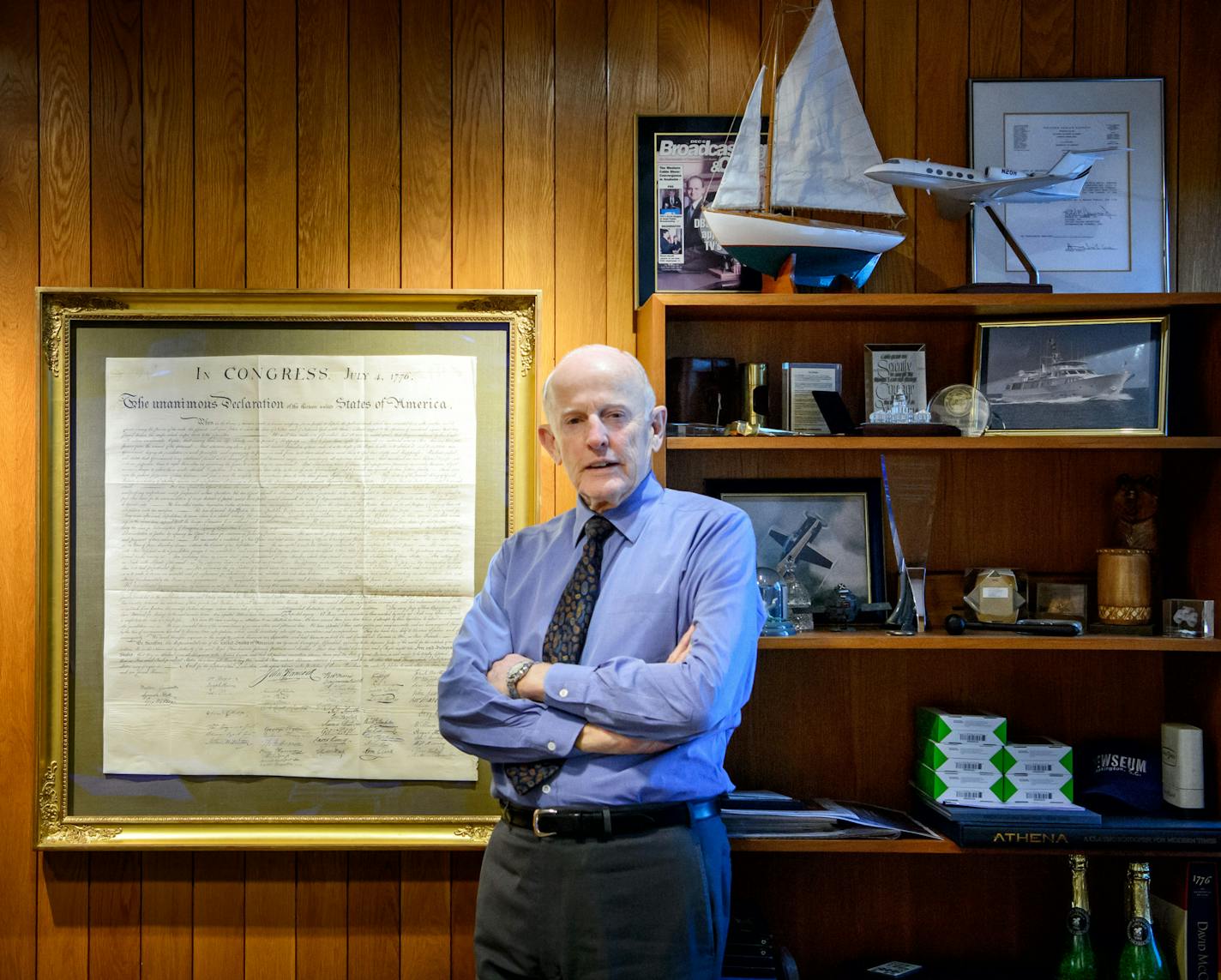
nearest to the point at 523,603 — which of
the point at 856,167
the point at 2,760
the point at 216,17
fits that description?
the point at 856,167

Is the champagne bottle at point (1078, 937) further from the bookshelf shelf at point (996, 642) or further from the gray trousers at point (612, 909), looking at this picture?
the gray trousers at point (612, 909)

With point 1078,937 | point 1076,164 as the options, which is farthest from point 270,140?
point 1078,937

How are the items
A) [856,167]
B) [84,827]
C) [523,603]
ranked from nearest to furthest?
[523,603]
[856,167]
[84,827]

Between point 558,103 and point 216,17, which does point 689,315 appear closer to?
point 558,103

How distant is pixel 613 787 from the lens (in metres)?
1.78

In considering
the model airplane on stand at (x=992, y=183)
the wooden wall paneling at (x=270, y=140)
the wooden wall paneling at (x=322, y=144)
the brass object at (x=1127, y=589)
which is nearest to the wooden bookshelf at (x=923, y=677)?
the brass object at (x=1127, y=589)

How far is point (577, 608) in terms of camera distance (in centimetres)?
192

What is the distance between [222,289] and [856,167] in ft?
4.81

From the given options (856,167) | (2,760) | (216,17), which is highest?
(216,17)

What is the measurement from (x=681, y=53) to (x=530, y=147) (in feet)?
1.39

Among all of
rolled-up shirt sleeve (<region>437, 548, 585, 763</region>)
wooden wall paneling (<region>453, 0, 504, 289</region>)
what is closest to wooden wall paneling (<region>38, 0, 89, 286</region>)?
wooden wall paneling (<region>453, 0, 504, 289</region>)

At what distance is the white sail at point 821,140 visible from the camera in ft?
7.09

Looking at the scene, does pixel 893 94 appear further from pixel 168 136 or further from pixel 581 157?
pixel 168 136

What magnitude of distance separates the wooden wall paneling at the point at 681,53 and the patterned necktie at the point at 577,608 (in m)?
1.08
